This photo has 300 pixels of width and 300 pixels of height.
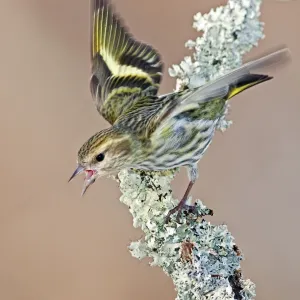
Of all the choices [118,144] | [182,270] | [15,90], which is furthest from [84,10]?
[182,270]

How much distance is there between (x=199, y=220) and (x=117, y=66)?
48 centimetres

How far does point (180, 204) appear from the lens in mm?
1310

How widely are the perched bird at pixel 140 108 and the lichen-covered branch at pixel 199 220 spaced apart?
4cm

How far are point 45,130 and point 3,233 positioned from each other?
15.4 inches

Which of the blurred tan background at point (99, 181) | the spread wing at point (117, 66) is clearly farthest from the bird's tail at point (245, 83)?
the blurred tan background at point (99, 181)

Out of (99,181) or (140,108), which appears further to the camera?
(99,181)

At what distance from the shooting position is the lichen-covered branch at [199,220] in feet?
3.83

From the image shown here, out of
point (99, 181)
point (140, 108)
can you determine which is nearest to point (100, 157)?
point (140, 108)

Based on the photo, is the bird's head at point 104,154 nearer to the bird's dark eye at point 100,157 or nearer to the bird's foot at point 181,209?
the bird's dark eye at point 100,157

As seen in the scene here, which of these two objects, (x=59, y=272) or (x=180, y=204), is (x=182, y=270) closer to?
(x=180, y=204)

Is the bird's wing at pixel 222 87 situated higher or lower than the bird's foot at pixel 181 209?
higher

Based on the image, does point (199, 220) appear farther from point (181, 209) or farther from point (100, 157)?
point (100, 157)

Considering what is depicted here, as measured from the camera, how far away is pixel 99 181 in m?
2.29

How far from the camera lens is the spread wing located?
1.57 m
